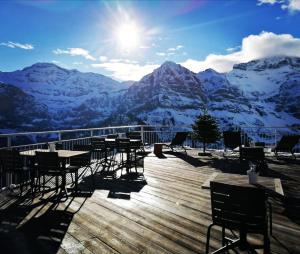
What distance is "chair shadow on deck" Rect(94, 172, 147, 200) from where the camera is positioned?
5341 millimetres

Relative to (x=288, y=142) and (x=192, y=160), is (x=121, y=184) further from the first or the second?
(x=288, y=142)

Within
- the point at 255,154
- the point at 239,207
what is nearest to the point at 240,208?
the point at 239,207

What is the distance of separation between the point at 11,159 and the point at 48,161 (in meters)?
0.91

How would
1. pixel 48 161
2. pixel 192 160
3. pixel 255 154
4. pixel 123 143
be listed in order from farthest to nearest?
pixel 192 160
pixel 123 143
pixel 255 154
pixel 48 161

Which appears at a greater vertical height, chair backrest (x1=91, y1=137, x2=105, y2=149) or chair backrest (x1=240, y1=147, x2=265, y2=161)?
chair backrest (x1=91, y1=137, x2=105, y2=149)

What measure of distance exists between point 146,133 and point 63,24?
237 inches

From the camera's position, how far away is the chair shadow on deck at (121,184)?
5341mm

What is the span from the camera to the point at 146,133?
13148mm

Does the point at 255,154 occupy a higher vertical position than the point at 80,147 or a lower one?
lower

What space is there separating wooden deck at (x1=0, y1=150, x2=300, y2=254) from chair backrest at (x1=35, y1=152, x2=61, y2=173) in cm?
61

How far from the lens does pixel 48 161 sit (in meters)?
4.98

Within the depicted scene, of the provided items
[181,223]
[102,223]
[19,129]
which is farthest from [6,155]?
[19,129]

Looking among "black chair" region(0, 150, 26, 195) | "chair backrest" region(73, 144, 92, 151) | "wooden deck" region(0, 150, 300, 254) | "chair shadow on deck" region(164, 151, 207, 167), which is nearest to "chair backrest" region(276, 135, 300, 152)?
"chair shadow on deck" region(164, 151, 207, 167)

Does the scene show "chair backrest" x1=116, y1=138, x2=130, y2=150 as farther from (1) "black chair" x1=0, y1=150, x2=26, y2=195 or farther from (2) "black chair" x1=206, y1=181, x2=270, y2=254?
Answer: (2) "black chair" x1=206, y1=181, x2=270, y2=254
